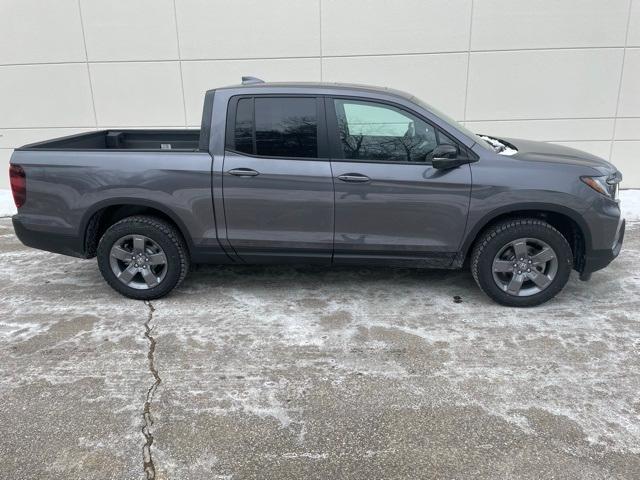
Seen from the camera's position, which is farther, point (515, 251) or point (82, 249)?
point (82, 249)

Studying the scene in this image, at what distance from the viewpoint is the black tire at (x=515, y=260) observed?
404 cm

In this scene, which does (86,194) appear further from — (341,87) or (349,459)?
(349,459)

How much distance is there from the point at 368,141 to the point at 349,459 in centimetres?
247

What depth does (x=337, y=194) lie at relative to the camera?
407 cm

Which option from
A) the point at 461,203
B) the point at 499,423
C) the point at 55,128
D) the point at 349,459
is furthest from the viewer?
the point at 55,128

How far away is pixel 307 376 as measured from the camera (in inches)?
130

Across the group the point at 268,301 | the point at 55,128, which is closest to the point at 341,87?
the point at 268,301

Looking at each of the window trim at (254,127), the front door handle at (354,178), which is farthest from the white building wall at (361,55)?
the front door handle at (354,178)

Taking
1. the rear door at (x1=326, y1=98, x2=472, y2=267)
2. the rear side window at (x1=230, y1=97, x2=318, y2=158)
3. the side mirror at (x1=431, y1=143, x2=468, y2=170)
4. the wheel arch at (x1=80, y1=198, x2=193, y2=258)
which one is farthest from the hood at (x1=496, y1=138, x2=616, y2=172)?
the wheel arch at (x1=80, y1=198, x2=193, y2=258)

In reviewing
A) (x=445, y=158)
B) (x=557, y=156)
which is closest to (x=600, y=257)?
(x=557, y=156)

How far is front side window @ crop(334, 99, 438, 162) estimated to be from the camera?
409 centimetres

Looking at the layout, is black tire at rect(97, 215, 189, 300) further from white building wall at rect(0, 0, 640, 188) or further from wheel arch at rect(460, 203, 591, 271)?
white building wall at rect(0, 0, 640, 188)

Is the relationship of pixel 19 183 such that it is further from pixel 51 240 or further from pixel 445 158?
pixel 445 158

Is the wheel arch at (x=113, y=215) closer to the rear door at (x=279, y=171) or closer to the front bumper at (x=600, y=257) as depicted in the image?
the rear door at (x=279, y=171)
